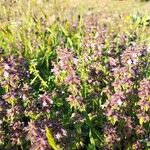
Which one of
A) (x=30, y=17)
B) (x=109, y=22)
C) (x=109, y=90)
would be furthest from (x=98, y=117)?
(x=109, y=22)

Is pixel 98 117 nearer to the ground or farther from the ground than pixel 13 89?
nearer to the ground

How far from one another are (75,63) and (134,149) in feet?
2.66

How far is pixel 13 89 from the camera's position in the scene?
3.23 metres

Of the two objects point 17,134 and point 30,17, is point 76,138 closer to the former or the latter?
point 17,134

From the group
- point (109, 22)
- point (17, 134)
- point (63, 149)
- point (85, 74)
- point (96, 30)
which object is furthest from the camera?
point (109, 22)

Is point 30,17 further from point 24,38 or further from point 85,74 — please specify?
point 85,74

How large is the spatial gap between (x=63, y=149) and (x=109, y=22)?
3.58 meters

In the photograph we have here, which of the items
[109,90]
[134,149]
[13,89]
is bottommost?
[134,149]

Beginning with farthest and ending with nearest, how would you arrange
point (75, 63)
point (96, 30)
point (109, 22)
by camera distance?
point (109, 22), point (96, 30), point (75, 63)

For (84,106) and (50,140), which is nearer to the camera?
(50,140)

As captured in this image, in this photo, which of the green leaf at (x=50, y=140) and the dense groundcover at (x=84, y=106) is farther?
the dense groundcover at (x=84, y=106)

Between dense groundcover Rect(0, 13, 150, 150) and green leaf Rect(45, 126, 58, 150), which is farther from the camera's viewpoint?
dense groundcover Rect(0, 13, 150, 150)

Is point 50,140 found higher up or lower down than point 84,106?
higher up

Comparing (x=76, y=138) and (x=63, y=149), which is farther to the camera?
(x=76, y=138)
